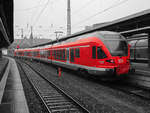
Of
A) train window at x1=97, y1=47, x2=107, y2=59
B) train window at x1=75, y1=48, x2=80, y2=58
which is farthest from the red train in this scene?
train window at x1=75, y1=48, x2=80, y2=58

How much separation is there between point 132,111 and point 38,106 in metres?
3.89

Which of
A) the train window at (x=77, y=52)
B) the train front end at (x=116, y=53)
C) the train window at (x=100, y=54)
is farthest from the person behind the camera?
the train window at (x=77, y=52)

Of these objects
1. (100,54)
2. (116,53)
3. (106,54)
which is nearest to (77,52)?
(100,54)

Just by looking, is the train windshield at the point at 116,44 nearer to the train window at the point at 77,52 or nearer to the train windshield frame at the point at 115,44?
the train windshield frame at the point at 115,44

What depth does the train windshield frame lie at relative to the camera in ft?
33.1

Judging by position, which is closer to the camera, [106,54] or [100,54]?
[106,54]

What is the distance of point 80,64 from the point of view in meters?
12.5

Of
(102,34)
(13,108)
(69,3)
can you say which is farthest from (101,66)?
(69,3)

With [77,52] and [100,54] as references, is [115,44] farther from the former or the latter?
[77,52]

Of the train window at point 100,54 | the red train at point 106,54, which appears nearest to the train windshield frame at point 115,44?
the red train at point 106,54

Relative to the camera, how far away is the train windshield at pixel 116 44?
10077 millimetres

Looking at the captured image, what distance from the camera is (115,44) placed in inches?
406

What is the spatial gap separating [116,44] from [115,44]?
0.26 feet

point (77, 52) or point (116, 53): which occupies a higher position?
point (77, 52)
